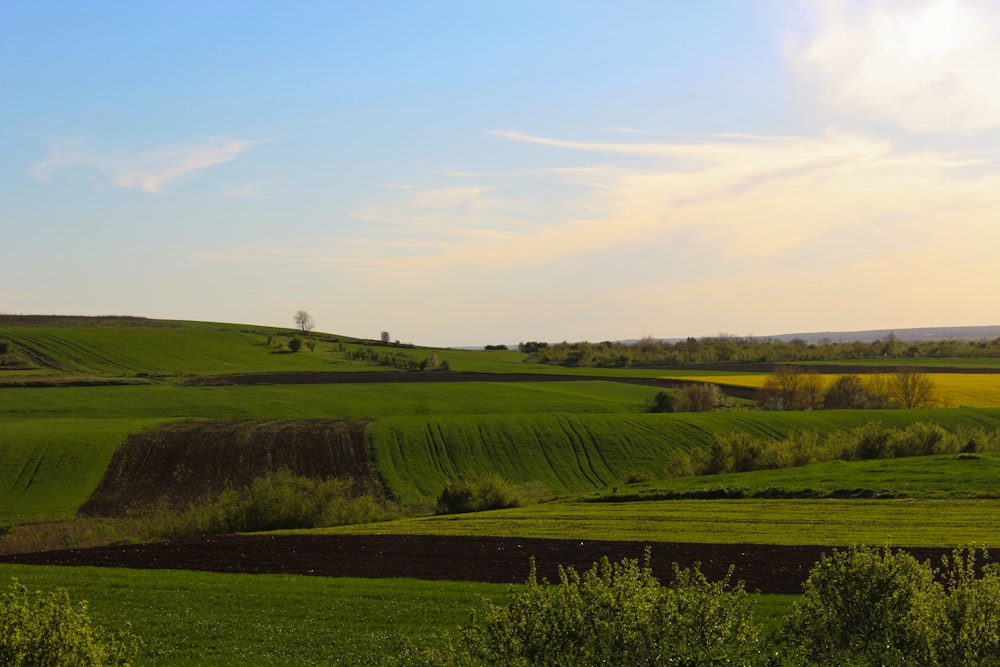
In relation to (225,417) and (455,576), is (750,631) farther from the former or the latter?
(225,417)

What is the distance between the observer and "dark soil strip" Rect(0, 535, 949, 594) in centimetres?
2694

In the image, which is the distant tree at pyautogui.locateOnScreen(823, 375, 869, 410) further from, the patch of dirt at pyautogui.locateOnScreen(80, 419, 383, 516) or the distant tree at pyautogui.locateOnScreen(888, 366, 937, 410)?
the patch of dirt at pyautogui.locateOnScreen(80, 419, 383, 516)

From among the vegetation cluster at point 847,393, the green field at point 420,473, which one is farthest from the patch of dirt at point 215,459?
the vegetation cluster at point 847,393

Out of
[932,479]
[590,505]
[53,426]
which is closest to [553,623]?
[590,505]

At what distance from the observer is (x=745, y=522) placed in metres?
37.2

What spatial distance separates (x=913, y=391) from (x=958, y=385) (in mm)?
12852

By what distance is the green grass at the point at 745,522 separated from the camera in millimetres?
32312

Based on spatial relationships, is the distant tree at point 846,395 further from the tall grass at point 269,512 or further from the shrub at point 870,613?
the shrub at point 870,613

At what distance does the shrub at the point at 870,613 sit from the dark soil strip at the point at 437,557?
11199mm

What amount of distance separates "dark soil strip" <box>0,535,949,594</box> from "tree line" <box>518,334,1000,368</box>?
113m

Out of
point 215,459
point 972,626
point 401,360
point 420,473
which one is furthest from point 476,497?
point 401,360

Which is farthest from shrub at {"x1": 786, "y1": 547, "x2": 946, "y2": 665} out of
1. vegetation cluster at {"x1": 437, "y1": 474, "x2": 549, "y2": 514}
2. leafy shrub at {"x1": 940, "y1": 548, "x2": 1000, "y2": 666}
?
vegetation cluster at {"x1": 437, "y1": 474, "x2": 549, "y2": 514}

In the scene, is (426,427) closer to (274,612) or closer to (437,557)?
(437,557)

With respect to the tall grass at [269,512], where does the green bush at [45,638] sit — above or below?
above
